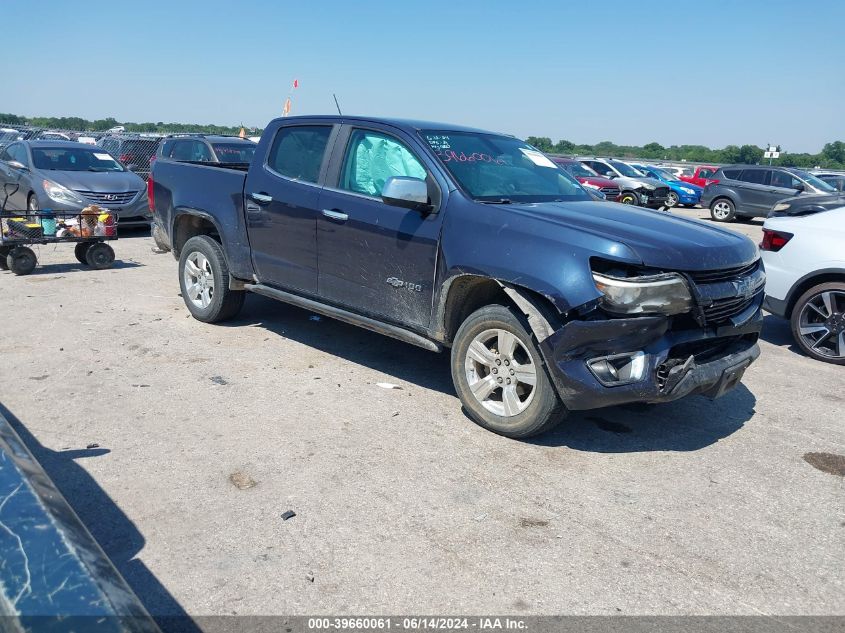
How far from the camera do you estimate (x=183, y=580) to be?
3156 millimetres

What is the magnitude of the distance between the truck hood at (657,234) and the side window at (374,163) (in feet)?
2.99

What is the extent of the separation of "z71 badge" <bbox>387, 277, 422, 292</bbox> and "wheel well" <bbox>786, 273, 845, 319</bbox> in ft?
12.8

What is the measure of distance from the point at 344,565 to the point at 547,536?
100 cm

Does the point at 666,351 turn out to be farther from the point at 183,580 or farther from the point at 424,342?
the point at 183,580

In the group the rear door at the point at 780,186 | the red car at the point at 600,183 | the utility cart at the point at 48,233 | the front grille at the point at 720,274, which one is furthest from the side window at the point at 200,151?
the rear door at the point at 780,186

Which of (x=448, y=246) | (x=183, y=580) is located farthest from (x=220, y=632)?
(x=448, y=246)

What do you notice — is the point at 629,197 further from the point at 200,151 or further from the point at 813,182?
the point at 200,151

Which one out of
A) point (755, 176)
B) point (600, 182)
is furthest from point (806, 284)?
point (755, 176)

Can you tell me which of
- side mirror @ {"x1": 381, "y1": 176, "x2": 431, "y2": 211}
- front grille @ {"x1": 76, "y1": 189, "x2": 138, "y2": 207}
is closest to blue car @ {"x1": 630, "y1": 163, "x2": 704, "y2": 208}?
front grille @ {"x1": 76, "y1": 189, "x2": 138, "y2": 207}

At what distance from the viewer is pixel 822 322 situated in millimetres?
6816

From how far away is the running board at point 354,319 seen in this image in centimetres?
518

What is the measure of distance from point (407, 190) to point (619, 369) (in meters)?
1.80

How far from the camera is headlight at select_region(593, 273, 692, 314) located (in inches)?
163

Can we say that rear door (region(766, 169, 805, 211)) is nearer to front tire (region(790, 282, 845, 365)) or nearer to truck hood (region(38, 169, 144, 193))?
front tire (region(790, 282, 845, 365))
